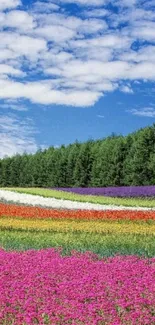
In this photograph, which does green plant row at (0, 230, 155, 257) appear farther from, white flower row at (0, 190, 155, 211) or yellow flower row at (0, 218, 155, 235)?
white flower row at (0, 190, 155, 211)

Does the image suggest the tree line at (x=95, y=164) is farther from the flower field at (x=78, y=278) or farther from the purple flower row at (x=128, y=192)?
the flower field at (x=78, y=278)

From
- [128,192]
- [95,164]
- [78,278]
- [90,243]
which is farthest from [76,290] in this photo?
[95,164]

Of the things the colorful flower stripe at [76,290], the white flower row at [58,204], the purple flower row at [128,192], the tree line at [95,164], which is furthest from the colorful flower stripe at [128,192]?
the colorful flower stripe at [76,290]

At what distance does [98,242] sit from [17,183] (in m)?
70.2

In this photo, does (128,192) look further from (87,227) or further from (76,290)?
(76,290)

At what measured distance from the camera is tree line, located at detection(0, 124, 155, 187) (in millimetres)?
53219

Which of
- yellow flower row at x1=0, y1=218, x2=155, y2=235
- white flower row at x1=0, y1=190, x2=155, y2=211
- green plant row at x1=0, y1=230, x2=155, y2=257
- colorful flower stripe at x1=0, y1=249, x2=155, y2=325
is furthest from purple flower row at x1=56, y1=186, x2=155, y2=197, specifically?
colorful flower stripe at x1=0, y1=249, x2=155, y2=325

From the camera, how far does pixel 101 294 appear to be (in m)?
8.27

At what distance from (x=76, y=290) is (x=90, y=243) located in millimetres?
4745

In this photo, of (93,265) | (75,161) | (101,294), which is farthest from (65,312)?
(75,161)

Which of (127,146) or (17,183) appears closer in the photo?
(127,146)

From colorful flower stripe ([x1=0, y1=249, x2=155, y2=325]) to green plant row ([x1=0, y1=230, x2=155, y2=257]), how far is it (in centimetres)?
99

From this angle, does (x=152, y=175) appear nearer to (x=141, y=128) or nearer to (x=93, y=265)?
(x=141, y=128)

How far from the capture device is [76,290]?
859 centimetres
